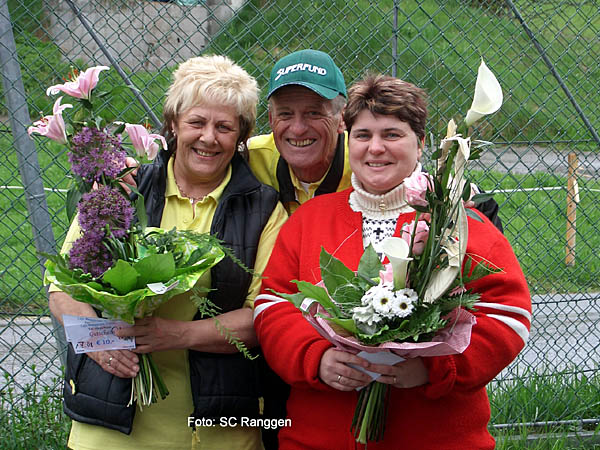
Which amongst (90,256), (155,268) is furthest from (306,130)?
(90,256)

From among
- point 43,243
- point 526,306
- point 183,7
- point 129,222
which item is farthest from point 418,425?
point 183,7

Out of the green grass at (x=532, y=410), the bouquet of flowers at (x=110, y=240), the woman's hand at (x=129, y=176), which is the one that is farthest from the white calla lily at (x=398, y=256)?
the green grass at (x=532, y=410)

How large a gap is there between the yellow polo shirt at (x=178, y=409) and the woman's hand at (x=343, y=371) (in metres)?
0.45

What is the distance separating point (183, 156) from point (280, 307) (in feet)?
2.24

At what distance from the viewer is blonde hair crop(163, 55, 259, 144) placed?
8.54 feet

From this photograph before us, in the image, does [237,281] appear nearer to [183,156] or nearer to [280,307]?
[280,307]

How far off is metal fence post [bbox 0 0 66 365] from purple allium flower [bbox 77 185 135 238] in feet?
3.82

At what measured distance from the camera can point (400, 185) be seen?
2514mm

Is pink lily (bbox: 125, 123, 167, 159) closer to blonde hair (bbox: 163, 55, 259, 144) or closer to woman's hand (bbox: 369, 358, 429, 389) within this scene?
blonde hair (bbox: 163, 55, 259, 144)

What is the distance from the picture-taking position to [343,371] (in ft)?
7.48

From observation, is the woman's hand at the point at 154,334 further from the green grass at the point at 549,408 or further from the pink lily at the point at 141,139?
the green grass at the point at 549,408

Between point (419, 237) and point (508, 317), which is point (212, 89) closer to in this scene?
point (419, 237)

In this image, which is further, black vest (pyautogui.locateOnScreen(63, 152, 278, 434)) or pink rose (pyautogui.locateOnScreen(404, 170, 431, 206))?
black vest (pyautogui.locateOnScreen(63, 152, 278, 434))

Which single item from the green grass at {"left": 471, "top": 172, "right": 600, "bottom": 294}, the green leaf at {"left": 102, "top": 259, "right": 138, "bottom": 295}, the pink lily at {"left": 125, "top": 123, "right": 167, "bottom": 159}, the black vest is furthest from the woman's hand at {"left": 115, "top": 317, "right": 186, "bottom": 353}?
the green grass at {"left": 471, "top": 172, "right": 600, "bottom": 294}
